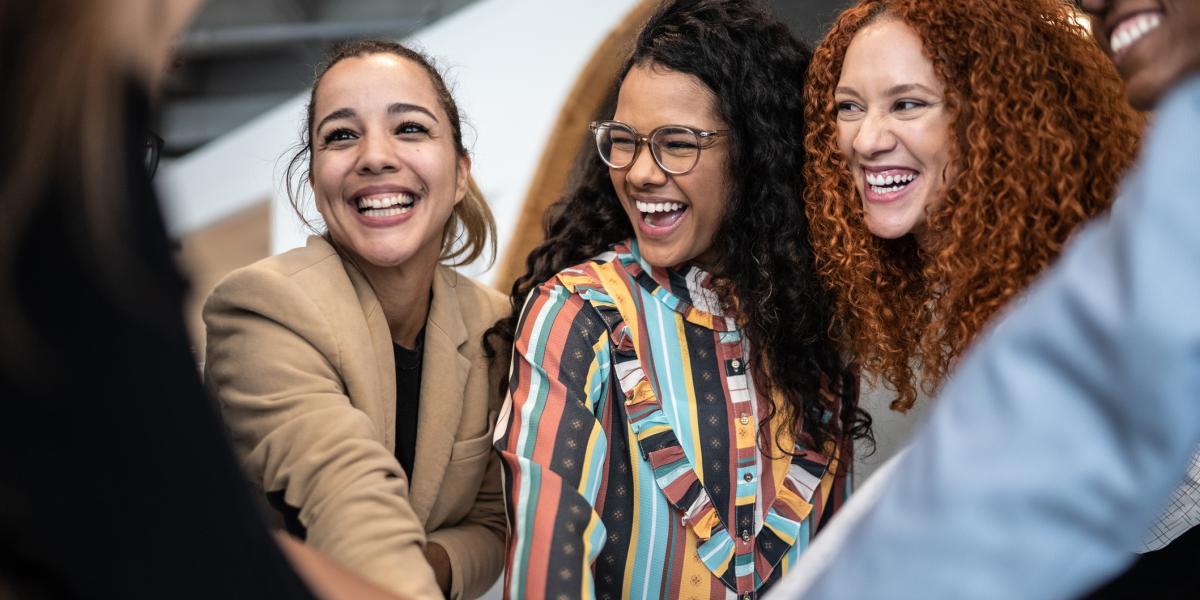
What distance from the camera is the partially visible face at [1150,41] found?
0.71 metres

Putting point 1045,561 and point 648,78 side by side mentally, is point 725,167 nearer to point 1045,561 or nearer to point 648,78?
point 648,78

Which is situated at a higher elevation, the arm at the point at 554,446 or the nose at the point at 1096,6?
the nose at the point at 1096,6

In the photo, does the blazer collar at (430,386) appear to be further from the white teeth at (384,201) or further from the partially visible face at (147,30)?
the partially visible face at (147,30)

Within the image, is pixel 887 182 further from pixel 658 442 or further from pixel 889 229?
pixel 658 442

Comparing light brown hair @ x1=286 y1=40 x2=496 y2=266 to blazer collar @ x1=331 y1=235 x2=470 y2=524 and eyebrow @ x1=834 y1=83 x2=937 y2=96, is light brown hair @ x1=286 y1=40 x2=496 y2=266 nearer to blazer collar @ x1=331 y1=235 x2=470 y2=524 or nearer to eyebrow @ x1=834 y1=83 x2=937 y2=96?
blazer collar @ x1=331 y1=235 x2=470 y2=524

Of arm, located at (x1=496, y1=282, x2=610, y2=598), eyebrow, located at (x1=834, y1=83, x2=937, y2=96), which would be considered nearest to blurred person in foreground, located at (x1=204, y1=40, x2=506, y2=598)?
arm, located at (x1=496, y1=282, x2=610, y2=598)

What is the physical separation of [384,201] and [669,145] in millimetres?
468

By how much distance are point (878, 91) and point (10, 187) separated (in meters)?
1.31

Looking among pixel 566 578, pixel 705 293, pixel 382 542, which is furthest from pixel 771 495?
pixel 382 542

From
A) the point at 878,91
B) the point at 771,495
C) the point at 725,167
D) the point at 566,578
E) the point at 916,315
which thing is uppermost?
the point at 878,91

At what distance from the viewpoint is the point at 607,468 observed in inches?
63.5

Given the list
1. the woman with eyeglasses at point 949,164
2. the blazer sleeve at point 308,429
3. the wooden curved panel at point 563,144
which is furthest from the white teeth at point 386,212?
the wooden curved panel at point 563,144

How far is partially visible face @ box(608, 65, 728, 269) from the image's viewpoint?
1.80 metres

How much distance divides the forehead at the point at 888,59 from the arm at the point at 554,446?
516 mm
